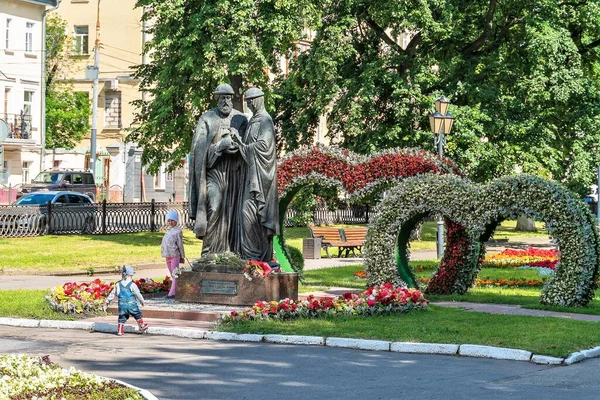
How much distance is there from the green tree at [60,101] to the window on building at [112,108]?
1.37 meters

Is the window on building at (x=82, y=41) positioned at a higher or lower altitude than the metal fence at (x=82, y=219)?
higher

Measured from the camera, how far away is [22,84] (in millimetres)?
63094

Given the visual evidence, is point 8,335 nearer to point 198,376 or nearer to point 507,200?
point 198,376

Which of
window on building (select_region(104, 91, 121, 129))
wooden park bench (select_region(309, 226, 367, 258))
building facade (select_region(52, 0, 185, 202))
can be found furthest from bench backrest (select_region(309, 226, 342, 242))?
window on building (select_region(104, 91, 121, 129))

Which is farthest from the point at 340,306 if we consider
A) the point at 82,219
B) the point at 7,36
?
the point at 7,36

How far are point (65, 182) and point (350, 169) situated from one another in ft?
117

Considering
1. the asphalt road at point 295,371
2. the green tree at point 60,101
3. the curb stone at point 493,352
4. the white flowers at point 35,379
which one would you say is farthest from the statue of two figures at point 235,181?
the green tree at point 60,101

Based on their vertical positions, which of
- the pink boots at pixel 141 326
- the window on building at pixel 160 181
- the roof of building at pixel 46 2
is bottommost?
the pink boots at pixel 141 326

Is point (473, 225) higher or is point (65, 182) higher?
point (65, 182)

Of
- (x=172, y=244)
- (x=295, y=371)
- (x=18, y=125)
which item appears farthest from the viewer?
(x=18, y=125)

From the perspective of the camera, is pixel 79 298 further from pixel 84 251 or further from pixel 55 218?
pixel 55 218

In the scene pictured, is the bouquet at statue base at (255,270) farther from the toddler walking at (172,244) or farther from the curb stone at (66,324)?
the curb stone at (66,324)

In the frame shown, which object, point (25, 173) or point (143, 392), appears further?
point (25, 173)

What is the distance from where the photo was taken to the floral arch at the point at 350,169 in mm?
23500
